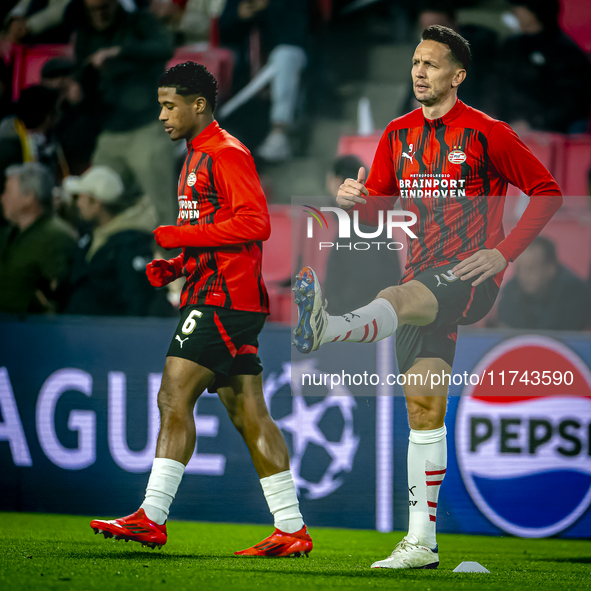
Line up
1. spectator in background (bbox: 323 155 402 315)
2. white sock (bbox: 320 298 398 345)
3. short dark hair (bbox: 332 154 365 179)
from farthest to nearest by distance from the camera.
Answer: short dark hair (bbox: 332 154 365 179), spectator in background (bbox: 323 155 402 315), white sock (bbox: 320 298 398 345)

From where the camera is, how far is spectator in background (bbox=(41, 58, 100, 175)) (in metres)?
6.07

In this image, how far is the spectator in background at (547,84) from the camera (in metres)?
5.81

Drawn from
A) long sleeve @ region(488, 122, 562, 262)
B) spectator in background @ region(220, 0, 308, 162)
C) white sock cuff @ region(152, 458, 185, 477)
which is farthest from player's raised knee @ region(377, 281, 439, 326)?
spectator in background @ region(220, 0, 308, 162)

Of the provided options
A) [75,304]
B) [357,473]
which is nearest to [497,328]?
[357,473]

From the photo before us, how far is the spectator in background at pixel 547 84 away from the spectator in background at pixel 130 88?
240cm

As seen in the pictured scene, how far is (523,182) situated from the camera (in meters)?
3.22

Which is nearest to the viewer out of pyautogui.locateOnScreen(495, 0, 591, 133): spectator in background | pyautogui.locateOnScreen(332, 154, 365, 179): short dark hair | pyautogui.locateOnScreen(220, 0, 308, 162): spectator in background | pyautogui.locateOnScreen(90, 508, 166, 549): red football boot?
pyautogui.locateOnScreen(90, 508, 166, 549): red football boot

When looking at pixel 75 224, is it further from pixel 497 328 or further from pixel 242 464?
pixel 497 328

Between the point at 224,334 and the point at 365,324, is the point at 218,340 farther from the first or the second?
the point at 365,324

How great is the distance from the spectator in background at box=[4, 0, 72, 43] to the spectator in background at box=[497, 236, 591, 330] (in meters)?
4.07

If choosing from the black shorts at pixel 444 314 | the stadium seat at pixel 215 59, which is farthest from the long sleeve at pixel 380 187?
the stadium seat at pixel 215 59

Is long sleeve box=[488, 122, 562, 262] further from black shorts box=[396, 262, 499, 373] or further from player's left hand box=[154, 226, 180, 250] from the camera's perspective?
player's left hand box=[154, 226, 180, 250]

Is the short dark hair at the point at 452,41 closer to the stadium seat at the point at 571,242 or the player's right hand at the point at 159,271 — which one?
the player's right hand at the point at 159,271

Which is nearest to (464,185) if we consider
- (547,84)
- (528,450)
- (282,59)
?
(528,450)
